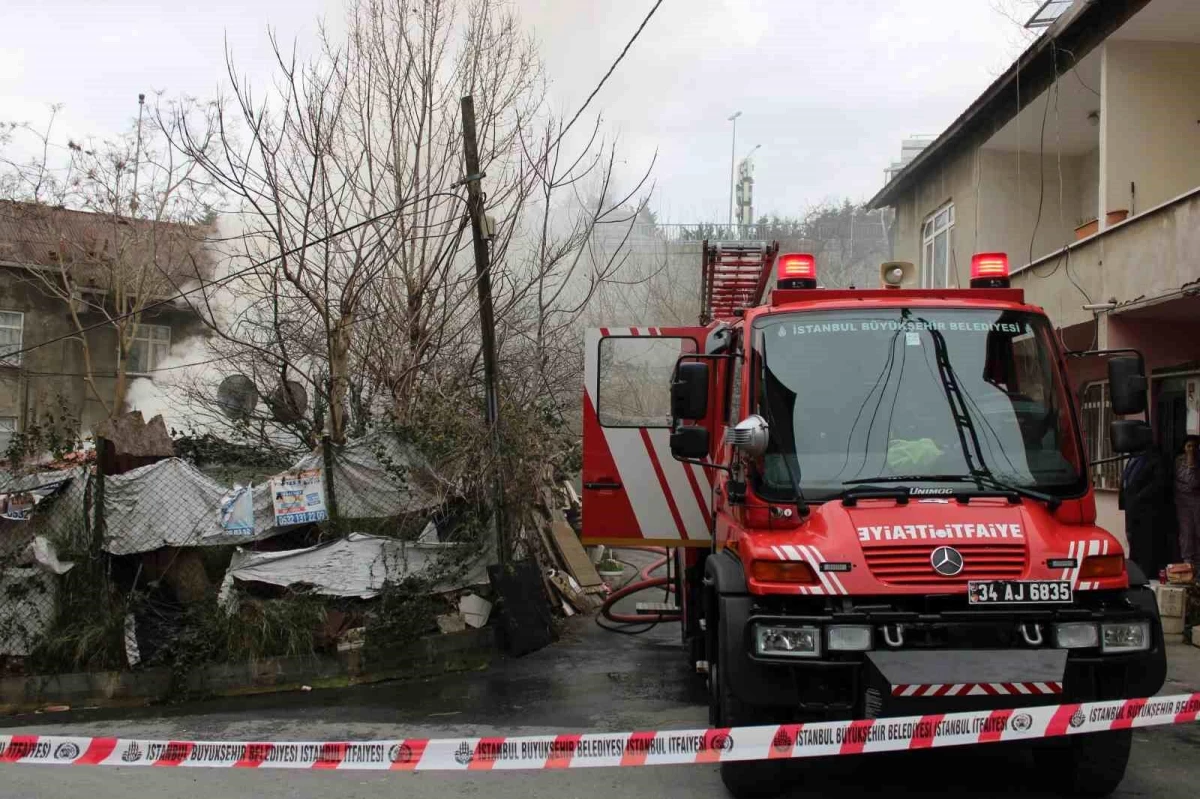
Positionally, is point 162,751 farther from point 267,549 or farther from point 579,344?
point 579,344

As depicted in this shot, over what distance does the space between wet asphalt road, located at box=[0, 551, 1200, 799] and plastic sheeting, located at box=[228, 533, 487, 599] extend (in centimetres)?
96

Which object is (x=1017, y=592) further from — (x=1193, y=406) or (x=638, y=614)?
(x=1193, y=406)

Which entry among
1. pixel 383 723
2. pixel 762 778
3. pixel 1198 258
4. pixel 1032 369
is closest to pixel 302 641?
pixel 383 723

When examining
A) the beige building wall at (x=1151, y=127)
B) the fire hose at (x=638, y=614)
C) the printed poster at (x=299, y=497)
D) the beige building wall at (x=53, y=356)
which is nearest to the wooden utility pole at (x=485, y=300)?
the fire hose at (x=638, y=614)

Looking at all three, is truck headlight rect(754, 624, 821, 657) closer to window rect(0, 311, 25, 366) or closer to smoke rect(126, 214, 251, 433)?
smoke rect(126, 214, 251, 433)

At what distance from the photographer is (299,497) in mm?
9531

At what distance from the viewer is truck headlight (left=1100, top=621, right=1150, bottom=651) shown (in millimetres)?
4598

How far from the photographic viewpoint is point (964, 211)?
15539mm

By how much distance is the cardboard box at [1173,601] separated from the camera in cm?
886

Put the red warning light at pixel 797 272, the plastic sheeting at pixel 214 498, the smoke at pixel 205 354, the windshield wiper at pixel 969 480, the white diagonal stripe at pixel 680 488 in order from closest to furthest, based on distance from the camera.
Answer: the windshield wiper at pixel 969 480 → the red warning light at pixel 797 272 → the white diagonal stripe at pixel 680 488 → the plastic sheeting at pixel 214 498 → the smoke at pixel 205 354

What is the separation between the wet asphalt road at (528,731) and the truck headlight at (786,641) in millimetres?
982

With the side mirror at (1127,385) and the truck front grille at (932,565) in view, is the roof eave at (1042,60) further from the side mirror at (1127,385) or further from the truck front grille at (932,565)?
the truck front grille at (932,565)

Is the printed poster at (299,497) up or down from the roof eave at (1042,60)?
down

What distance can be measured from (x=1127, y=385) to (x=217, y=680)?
23.6 feet
